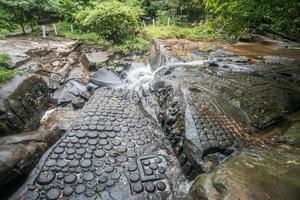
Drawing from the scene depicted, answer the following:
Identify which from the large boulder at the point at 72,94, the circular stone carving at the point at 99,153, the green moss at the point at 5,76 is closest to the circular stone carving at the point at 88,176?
the circular stone carving at the point at 99,153

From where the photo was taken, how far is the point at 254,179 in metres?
3.03

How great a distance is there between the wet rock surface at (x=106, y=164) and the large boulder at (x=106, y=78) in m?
2.40

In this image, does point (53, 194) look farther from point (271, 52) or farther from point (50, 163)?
point (271, 52)

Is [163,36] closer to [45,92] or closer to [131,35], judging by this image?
[131,35]

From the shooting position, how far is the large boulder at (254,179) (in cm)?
278

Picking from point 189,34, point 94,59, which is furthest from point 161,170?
point 189,34

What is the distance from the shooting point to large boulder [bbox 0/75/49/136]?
453 cm

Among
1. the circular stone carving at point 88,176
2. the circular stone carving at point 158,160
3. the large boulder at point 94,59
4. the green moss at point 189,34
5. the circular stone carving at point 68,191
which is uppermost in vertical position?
the green moss at point 189,34

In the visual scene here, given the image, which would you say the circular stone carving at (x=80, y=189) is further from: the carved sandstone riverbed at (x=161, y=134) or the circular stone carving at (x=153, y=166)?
the circular stone carving at (x=153, y=166)

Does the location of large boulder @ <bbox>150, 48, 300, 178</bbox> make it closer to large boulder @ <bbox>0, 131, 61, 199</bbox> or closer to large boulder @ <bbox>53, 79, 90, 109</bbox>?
large boulder @ <bbox>53, 79, 90, 109</bbox>

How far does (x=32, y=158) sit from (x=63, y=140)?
764 mm

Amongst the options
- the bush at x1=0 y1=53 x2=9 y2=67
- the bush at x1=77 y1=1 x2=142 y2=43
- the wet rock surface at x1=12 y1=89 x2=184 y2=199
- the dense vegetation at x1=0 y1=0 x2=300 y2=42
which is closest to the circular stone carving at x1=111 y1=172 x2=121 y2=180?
the wet rock surface at x1=12 y1=89 x2=184 y2=199

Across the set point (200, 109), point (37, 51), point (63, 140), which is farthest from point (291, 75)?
point (37, 51)

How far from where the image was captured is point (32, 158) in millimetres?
3953
